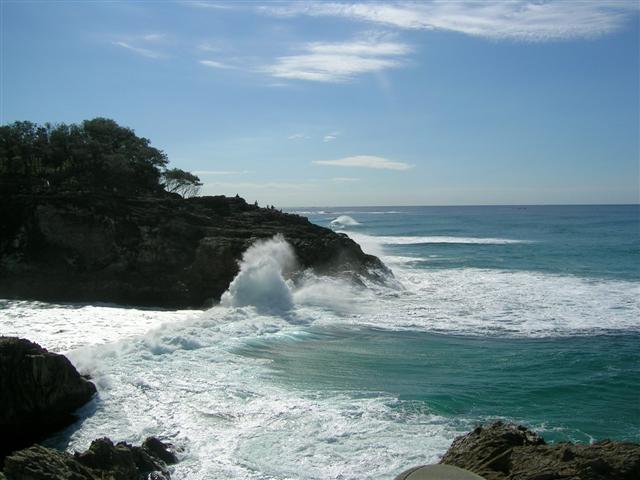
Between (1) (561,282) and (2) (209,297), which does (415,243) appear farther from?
(2) (209,297)

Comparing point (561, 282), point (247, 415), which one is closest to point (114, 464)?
point (247, 415)

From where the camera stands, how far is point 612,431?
32.1ft

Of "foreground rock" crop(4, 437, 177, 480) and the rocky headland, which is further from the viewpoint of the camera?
the rocky headland

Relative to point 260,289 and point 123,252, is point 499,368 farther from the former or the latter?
point 123,252

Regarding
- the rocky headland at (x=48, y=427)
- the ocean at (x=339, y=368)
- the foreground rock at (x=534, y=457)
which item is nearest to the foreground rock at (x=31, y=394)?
the rocky headland at (x=48, y=427)

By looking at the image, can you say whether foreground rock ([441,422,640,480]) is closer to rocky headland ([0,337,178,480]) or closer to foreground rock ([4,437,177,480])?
foreground rock ([4,437,177,480])

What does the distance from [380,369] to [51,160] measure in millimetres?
27062

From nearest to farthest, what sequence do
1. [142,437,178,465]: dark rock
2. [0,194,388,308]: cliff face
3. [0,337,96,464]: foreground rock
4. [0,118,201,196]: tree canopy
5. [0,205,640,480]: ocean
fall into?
[142,437,178,465]: dark rock < [0,205,640,480]: ocean < [0,337,96,464]: foreground rock < [0,194,388,308]: cliff face < [0,118,201,196]: tree canopy

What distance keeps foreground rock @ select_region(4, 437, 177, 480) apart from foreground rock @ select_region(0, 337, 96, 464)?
89.2 inches

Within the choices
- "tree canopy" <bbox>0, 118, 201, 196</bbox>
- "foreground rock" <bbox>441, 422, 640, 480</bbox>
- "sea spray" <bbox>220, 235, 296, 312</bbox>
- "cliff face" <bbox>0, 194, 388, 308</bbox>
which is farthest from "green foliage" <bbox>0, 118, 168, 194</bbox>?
"foreground rock" <bbox>441, 422, 640, 480</bbox>

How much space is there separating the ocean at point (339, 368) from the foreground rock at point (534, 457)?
183cm

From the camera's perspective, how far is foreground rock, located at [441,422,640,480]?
5.64 metres

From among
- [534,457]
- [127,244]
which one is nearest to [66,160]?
[127,244]

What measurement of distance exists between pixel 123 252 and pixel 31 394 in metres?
15.4
